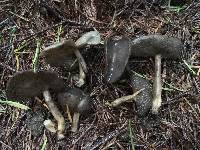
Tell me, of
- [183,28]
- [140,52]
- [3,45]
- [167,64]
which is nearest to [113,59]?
[140,52]

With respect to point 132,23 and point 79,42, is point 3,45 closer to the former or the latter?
point 79,42

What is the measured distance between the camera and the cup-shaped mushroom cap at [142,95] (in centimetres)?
284

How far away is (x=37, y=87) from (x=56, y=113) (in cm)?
22

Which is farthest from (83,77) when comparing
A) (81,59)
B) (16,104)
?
(16,104)

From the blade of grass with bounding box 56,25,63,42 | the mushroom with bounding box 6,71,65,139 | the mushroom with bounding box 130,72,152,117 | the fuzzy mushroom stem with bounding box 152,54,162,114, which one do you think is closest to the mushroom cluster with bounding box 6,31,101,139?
the mushroom with bounding box 6,71,65,139

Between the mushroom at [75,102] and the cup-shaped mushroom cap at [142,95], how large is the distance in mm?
342

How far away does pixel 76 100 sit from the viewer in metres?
2.77

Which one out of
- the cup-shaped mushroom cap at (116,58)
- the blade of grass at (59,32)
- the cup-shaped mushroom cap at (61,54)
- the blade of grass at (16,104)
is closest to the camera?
the cup-shaped mushroom cap at (61,54)

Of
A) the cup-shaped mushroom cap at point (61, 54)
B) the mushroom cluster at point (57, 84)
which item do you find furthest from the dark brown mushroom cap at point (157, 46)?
the cup-shaped mushroom cap at point (61, 54)

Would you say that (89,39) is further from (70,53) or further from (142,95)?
(142,95)

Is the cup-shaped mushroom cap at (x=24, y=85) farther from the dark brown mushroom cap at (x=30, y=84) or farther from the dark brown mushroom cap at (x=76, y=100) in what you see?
the dark brown mushroom cap at (x=76, y=100)

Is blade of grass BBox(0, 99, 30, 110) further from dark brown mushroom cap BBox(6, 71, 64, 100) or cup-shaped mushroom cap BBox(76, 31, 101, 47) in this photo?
cup-shaped mushroom cap BBox(76, 31, 101, 47)

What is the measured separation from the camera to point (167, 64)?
3.00 metres

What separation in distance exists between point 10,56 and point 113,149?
39.7 inches
